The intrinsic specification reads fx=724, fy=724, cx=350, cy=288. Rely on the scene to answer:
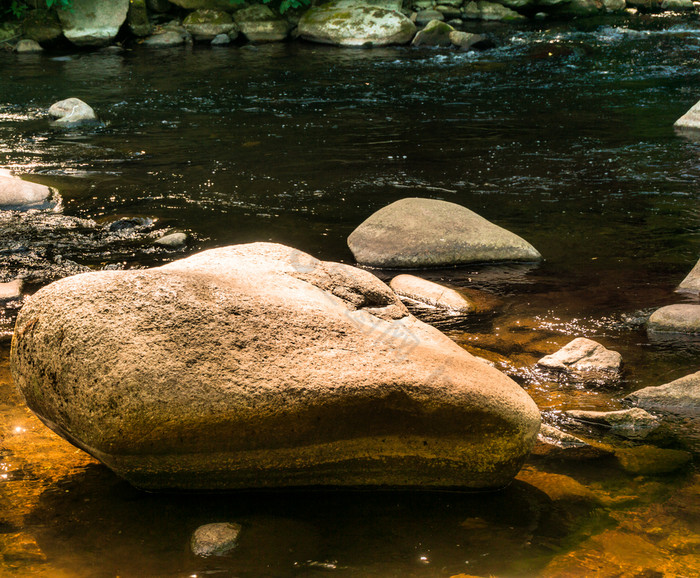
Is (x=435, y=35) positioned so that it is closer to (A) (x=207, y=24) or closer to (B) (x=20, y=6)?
(A) (x=207, y=24)

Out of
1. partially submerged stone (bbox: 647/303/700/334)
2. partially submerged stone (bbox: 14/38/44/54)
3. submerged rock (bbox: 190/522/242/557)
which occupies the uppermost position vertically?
partially submerged stone (bbox: 14/38/44/54)

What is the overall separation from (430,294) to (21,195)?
4489mm

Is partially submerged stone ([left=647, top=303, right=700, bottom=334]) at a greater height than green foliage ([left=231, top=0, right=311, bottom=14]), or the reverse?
green foliage ([left=231, top=0, right=311, bottom=14])

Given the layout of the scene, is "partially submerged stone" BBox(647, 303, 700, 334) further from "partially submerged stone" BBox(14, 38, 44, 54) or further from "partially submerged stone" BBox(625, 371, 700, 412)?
"partially submerged stone" BBox(14, 38, 44, 54)

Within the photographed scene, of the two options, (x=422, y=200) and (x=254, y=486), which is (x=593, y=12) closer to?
(x=422, y=200)

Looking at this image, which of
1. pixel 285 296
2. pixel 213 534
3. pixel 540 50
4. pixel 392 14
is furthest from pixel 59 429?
pixel 392 14

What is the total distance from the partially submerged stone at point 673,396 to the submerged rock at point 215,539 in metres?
2.19

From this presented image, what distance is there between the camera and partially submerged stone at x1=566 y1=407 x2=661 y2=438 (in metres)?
3.57

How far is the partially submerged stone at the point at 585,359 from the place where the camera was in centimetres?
413

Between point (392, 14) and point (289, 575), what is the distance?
1696 cm

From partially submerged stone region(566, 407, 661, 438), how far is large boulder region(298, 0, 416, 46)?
15105mm

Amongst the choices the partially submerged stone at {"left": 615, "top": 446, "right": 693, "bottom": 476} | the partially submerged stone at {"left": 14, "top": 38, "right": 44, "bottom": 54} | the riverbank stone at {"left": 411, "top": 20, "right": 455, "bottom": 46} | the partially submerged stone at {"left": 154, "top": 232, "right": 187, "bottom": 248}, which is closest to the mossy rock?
the partially submerged stone at {"left": 14, "top": 38, "right": 44, "bottom": 54}

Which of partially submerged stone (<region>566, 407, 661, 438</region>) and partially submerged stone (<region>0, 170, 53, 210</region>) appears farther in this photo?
partially submerged stone (<region>0, 170, 53, 210</region>)

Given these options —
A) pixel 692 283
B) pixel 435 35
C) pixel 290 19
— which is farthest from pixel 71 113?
pixel 290 19
